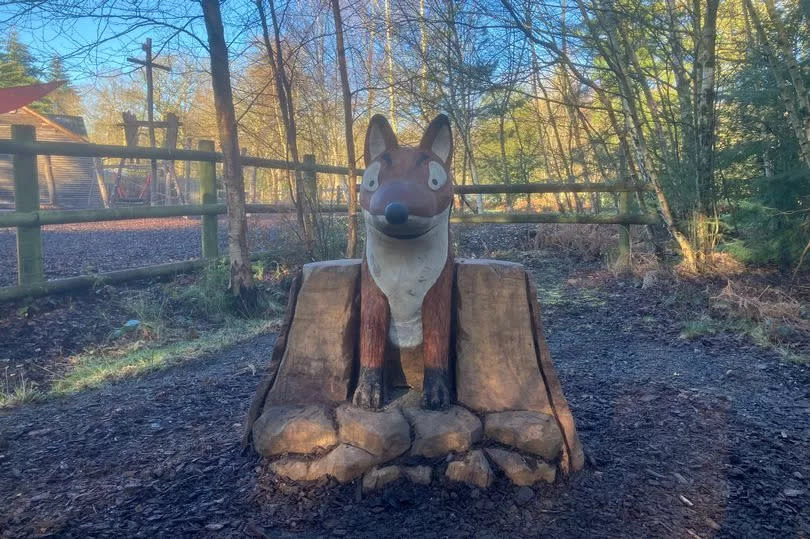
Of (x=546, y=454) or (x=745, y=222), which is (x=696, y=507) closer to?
(x=546, y=454)

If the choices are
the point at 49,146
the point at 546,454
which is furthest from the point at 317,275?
the point at 49,146

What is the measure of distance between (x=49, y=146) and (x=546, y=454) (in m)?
5.11

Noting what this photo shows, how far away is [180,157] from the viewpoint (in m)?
6.49

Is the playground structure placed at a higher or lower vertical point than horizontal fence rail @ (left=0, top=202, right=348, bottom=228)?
higher

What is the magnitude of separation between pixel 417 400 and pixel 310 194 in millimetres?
4707

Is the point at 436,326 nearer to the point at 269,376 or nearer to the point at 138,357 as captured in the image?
the point at 269,376

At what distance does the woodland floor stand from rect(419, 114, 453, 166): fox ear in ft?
4.64

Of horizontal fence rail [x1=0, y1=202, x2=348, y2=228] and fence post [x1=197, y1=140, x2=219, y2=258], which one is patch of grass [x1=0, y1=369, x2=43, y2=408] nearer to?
horizontal fence rail [x1=0, y1=202, x2=348, y2=228]

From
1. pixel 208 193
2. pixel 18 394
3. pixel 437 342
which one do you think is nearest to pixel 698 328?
pixel 437 342

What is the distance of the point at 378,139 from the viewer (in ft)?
8.72

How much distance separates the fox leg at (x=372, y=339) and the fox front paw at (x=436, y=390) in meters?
0.20

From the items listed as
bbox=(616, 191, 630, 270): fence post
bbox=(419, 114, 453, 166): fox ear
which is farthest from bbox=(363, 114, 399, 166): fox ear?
bbox=(616, 191, 630, 270): fence post

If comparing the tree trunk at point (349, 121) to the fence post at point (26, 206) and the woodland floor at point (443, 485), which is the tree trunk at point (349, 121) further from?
the fence post at point (26, 206)

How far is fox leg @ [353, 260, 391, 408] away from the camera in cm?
253
